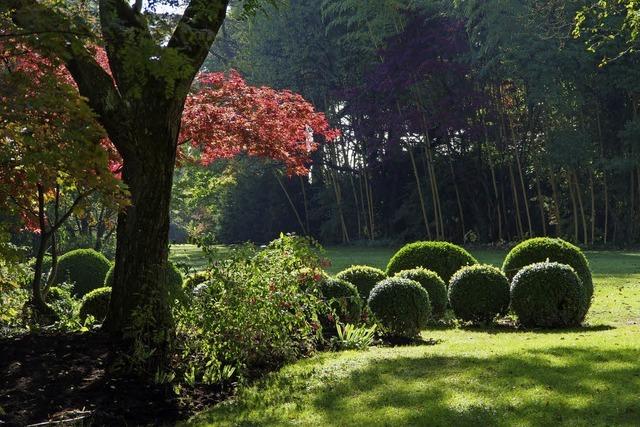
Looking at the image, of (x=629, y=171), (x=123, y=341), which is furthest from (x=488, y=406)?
(x=629, y=171)

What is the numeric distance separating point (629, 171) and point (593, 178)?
161 cm

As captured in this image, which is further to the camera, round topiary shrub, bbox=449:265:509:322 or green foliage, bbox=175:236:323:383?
round topiary shrub, bbox=449:265:509:322

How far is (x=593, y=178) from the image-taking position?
25.4 meters

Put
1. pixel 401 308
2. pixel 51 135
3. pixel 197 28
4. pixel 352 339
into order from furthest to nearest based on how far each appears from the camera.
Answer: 1. pixel 401 308
2. pixel 352 339
3. pixel 197 28
4. pixel 51 135

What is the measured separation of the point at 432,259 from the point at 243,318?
5.27m

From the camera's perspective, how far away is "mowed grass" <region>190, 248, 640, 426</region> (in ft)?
16.1

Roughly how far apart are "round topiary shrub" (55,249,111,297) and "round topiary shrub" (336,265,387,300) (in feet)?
17.3

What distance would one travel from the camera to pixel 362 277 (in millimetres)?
9930

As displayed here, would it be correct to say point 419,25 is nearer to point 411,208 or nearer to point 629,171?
point 411,208

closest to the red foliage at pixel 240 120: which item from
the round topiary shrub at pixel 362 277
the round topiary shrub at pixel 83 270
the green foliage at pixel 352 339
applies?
the round topiary shrub at pixel 362 277

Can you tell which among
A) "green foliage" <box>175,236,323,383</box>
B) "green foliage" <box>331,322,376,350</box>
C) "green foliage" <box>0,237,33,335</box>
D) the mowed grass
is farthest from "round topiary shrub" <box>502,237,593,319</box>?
"green foliage" <box>0,237,33,335</box>

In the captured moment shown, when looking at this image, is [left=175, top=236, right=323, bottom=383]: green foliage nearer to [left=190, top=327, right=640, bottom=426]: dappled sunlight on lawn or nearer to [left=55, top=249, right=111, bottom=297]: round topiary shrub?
[left=190, top=327, right=640, bottom=426]: dappled sunlight on lawn

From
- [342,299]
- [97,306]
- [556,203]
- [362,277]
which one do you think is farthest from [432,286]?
[556,203]

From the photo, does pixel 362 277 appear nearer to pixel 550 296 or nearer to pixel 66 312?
pixel 550 296
